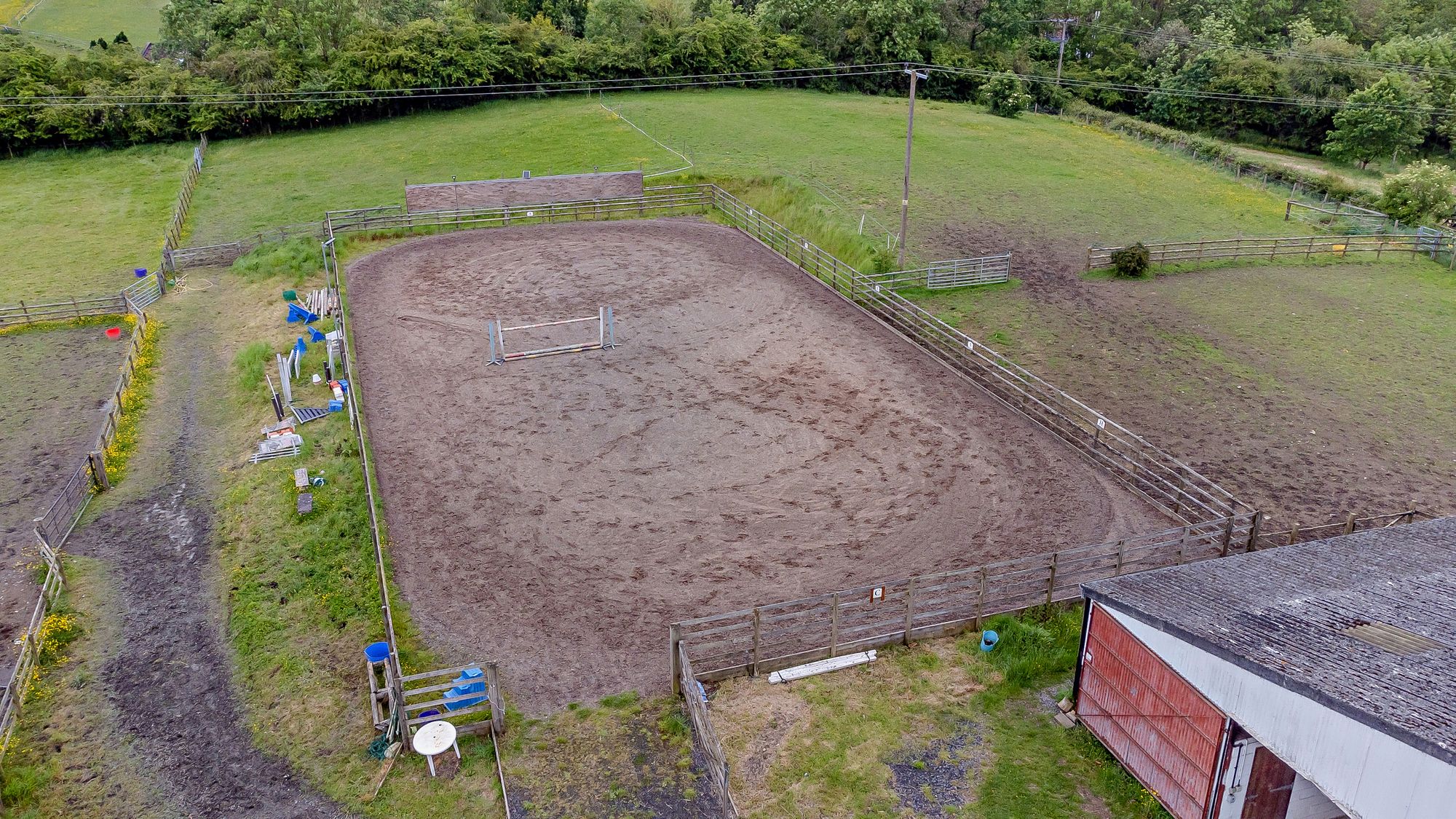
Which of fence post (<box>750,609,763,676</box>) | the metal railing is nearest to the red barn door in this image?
fence post (<box>750,609,763,676</box>)

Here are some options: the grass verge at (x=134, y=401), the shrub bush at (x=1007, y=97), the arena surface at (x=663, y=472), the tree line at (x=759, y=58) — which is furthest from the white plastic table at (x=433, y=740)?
the shrub bush at (x=1007, y=97)

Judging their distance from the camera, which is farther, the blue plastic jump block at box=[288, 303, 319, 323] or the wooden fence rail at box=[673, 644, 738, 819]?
the blue plastic jump block at box=[288, 303, 319, 323]

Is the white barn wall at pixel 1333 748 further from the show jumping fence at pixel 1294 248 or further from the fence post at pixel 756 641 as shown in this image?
the show jumping fence at pixel 1294 248

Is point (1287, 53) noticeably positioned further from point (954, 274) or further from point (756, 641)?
point (756, 641)

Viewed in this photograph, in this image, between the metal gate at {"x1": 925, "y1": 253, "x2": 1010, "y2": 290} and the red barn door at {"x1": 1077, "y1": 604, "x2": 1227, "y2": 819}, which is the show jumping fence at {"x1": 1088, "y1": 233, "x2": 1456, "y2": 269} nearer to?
the metal gate at {"x1": 925, "y1": 253, "x2": 1010, "y2": 290}

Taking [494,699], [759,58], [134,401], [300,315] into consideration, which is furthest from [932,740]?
[759,58]

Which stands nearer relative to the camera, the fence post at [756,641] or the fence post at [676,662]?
the fence post at [676,662]
